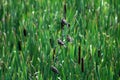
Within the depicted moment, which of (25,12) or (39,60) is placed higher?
(25,12)

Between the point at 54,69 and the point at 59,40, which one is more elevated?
the point at 59,40

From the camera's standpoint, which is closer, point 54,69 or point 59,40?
point 54,69

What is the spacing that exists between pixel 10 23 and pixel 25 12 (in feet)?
0.89

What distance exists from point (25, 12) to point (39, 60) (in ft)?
3.17

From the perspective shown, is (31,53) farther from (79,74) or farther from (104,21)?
(104,21)

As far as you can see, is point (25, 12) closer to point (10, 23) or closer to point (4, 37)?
point (10, 23)

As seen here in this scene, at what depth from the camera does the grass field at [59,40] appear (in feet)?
7.92

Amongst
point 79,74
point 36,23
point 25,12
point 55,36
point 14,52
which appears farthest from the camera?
point 25,12

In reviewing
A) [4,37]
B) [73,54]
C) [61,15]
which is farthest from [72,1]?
[73,54]

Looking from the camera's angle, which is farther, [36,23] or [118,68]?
[36,23]

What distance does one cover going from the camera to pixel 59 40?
8.58ft

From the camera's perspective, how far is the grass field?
2.41 metres

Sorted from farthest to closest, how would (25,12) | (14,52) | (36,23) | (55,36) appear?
(25,12) < (36,23) < (55,36) < (14,52)

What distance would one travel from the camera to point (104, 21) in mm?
3109
